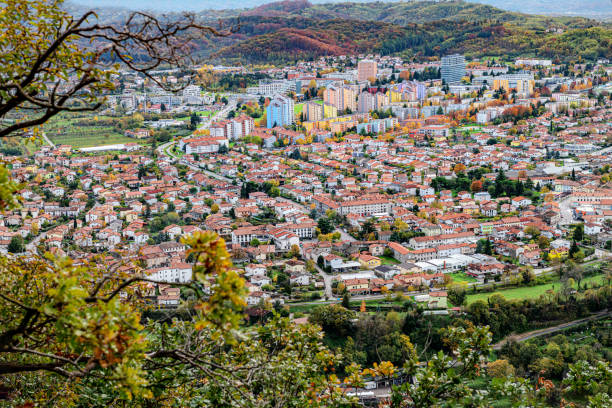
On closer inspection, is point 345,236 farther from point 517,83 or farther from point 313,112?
point 517,83

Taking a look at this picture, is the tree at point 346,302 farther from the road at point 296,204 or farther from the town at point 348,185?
the road at point 296,204

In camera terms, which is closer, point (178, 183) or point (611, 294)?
point (611, 294)

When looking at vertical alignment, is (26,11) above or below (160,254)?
above

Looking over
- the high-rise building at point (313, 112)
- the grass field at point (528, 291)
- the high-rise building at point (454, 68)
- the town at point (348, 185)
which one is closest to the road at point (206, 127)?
the town at point (348, 185)

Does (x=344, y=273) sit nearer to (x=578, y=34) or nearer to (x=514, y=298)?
(x=514, y=298)

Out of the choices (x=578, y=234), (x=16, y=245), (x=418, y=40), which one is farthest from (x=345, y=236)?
(x=418, y=40)

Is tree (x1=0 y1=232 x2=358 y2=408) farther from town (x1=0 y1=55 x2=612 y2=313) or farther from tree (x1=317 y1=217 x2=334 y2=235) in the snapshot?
tree (x1=317 y1=217 x2=334 y2=235)

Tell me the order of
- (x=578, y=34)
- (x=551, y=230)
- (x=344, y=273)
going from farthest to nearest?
(x=578, y=34)
(x=551, y=230)
(x=344, y=273)

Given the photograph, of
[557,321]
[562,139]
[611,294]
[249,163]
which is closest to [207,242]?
[557,321]
